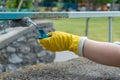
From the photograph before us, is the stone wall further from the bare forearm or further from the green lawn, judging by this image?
the bare forearm

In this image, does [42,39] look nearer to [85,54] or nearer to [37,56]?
[85,54]

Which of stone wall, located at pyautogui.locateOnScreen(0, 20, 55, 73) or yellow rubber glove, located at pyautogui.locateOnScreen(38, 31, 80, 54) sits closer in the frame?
yellow rubber glove, located at pyautogui.locateOnScreen(38, 31, 80, 54)

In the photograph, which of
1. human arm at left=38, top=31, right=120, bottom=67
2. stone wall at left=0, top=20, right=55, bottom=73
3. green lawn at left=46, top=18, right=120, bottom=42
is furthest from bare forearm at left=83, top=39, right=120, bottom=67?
green lawn at left=46, top=18, right=120, bottom=42

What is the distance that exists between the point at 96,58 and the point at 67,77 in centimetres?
42

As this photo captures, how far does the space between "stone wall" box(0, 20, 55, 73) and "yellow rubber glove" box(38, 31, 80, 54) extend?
110 cm

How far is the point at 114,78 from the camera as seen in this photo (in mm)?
2406

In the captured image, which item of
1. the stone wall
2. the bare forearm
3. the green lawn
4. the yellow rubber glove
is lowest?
the green lawn

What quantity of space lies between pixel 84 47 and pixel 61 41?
0.13m

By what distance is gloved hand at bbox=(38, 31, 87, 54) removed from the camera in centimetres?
198

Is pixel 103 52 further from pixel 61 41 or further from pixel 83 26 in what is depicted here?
pixel 83 26

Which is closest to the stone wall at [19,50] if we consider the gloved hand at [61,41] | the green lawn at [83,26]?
the green lawn at [83,26]

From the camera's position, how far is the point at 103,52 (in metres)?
2.00

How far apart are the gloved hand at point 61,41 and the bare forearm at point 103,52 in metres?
0.07

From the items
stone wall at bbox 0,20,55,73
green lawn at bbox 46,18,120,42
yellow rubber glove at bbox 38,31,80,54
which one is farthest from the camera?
green lawn at bbox 46,18,120,42
